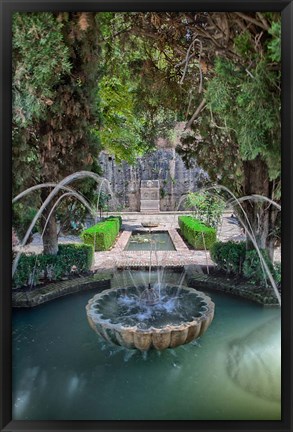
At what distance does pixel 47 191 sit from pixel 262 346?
78.2 inches

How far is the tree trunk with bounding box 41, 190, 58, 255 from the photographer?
2705 millimetres

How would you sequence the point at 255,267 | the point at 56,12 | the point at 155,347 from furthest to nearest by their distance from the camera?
1. the point at 255,267
2. the point at 155,347
3. the point at 56,12

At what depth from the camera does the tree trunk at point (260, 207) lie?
2.50m

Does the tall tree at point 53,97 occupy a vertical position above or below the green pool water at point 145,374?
above

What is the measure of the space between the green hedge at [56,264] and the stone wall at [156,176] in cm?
56

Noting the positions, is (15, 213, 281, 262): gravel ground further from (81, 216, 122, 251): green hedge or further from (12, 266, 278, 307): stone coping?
(12, 266, 278, 307): stone coping

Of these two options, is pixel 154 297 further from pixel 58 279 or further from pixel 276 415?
pixel 276 415

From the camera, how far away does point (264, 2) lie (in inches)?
73.2

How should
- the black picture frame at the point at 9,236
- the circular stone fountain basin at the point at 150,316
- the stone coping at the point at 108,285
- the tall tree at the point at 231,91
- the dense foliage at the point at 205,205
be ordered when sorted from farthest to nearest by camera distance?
the dense foliage at the point at 205,205 < the stone coping at the point at 108,285 < the circular stone fountain basin at the point at 150,316 < the tall tree at the point at 231,91 < the black picture frame at the point at 9,236

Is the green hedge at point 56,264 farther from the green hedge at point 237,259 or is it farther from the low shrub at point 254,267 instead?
the low shrub at point 254,267

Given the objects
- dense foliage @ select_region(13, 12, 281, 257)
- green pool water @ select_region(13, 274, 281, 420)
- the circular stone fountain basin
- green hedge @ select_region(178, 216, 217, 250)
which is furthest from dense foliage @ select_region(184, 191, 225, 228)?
green pool water @ select_region(13, 274, 281, 420)

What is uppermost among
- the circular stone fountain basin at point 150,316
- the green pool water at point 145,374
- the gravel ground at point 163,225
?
the gravel ground at point 163,225

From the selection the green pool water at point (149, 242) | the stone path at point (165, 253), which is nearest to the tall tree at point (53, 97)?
the stone path at point (165, 253)
